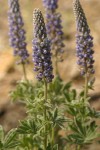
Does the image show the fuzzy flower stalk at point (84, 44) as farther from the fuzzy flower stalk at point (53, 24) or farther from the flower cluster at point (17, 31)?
the flower cluster at point (17, 31)

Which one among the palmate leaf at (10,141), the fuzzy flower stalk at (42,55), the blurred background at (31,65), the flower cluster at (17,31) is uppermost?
the blurred background at (31,65)

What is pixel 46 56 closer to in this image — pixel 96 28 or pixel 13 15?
pixel 13 15

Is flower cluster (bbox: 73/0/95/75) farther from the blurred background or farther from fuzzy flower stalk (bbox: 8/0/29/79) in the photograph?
the blurred background

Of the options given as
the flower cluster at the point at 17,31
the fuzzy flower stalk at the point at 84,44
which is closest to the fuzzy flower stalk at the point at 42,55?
the fuzzy flower stalk at the point at 84,44

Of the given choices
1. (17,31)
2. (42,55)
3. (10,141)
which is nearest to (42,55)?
(42,55)

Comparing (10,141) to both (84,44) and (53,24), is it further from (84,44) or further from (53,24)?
(53,24)
